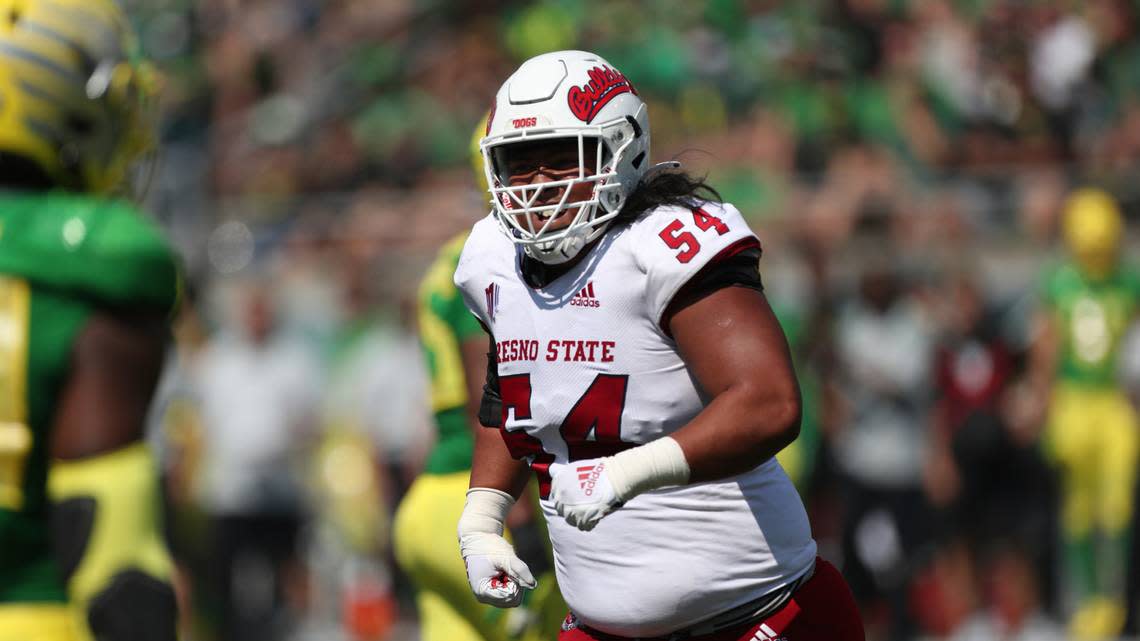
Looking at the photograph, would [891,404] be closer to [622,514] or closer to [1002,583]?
[1002,583]

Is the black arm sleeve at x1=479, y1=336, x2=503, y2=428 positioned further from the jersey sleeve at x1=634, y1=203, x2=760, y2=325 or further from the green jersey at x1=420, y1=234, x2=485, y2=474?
the green jersey at x1=420, y1=234, x2=485, y2=474

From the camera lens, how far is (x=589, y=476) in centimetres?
285

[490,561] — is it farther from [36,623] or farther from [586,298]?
[36,623]

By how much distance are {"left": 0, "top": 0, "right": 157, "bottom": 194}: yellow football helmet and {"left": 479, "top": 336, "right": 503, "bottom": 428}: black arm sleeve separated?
874 millimetres

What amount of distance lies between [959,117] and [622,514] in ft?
26.7

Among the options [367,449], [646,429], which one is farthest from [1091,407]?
[646,429]

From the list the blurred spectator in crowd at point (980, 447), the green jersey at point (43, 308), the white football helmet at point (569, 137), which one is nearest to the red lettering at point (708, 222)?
the white football helmet at point (569, 137)

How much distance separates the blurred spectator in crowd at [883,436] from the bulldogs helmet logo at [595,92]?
5.65 m

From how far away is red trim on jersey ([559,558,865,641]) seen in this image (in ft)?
10.2

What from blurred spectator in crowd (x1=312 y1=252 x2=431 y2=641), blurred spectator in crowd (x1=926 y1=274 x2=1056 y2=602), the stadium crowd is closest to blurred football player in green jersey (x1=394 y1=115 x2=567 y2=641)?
the stadium crowd

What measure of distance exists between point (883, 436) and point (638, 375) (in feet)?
19.8

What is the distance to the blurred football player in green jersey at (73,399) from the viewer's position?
298 centimetres

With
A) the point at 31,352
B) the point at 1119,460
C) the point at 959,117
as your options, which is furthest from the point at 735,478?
the point at 959,117

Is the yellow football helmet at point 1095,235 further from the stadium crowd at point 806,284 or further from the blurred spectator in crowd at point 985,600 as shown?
the blurred spectator in crowd at point 985,600
